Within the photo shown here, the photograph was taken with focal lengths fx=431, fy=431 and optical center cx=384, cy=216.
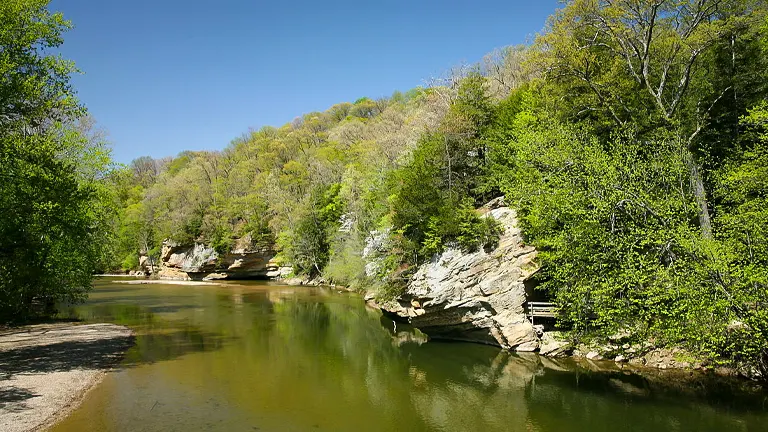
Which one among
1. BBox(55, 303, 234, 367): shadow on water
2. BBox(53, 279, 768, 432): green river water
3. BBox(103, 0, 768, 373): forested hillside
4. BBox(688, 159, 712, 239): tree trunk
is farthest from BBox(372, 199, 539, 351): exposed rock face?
BBox(55, 303, 234, 367): shadow on water

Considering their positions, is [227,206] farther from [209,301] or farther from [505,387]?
[505,387]

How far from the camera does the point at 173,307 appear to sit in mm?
39500

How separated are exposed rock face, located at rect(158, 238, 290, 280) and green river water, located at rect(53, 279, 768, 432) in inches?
1786

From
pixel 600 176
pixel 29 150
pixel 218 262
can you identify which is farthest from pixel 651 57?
pixel 218 262

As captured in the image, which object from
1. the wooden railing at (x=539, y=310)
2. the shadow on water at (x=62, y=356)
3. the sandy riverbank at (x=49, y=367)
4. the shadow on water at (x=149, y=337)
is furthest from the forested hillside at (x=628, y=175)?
the shadow on water at (x=62, y=356)

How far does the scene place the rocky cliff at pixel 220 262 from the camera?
240ft

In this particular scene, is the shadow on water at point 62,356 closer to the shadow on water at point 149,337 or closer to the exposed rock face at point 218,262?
the shadow on water at point 149,337

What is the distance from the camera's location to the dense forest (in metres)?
16.6

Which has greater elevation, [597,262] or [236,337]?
[597,262]

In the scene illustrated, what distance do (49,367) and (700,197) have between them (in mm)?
29161

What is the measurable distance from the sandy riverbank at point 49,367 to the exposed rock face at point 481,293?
55.7 ft

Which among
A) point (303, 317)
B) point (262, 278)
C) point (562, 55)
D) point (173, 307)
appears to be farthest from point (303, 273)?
point (562, 55)

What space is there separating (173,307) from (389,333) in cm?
2209

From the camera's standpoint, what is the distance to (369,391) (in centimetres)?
1731
